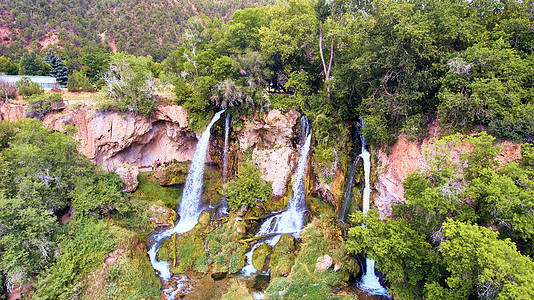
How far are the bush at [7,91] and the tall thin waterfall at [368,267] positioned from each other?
100 ft

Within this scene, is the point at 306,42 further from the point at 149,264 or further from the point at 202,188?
the point at 149,264

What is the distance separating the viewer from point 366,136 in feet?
59.6

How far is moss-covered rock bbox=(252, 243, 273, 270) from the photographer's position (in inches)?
674

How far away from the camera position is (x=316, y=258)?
16.1 meters

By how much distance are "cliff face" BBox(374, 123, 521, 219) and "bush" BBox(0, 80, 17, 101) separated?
31.6 metres

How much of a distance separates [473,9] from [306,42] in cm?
1136

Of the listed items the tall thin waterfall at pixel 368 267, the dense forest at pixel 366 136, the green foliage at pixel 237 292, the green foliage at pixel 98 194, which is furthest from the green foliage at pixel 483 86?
the green foliage at pixel 98 194

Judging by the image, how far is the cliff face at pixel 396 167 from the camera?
1562 centimetres

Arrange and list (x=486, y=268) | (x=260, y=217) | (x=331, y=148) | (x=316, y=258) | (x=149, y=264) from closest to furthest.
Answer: (x=486, y=268) → (x=316, y=258) → (x=149, y=264) → (x=331, y=148) → (x=260, y=217)

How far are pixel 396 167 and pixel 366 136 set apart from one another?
9.31ft

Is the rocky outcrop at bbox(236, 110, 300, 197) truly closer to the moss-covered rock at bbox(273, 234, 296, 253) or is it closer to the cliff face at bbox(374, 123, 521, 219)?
the moss-covered rock at bbox(273, 234, 296, 253)

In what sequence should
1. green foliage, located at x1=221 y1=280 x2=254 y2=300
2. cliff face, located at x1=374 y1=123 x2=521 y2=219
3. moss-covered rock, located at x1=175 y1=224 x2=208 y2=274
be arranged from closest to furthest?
green foliage, located at x1=221 y1=280 x2=254 y2=300 < cliff face, located at x1=374 y1=123 x2=521 y2=219 < moss-covered rock, located at x1=175 y1=224 x2=208 y2=274

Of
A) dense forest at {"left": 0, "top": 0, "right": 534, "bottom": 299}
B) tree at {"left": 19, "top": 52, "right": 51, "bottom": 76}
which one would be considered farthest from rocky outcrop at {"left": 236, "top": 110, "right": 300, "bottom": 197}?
tree at {"left": 19, "top": 52, "right": 51, "bottom": 76}

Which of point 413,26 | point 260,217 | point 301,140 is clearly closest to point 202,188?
point 260,217
